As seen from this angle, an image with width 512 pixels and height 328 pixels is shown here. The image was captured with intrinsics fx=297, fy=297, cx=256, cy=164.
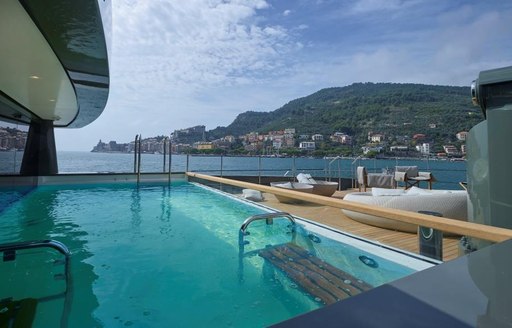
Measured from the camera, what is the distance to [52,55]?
3930mm

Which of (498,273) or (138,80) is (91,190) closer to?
(138,80)

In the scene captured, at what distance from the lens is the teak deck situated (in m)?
2.77

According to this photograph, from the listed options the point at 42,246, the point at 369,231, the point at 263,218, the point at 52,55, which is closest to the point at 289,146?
the point at 369,231

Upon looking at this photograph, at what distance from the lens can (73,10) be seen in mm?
2738

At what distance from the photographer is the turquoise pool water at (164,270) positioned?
5.96ft

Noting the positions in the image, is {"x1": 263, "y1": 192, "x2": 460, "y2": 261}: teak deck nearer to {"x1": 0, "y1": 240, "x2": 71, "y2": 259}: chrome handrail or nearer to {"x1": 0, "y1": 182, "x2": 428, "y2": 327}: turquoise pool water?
{"x1": 0, "y1": 182, "x2": 428, "y2": 327}: turquoise pool water

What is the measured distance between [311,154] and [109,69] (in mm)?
8847

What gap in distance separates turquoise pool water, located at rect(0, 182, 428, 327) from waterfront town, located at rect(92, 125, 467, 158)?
4.45 metres

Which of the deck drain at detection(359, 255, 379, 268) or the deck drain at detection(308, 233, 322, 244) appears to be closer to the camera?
the deck drain at detection(359, 255, 379, 268)

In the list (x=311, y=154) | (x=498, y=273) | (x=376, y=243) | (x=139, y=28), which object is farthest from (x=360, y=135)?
(x=498, y=273)

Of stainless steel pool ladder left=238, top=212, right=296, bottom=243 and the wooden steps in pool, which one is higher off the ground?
stainless steel pool ladder left=238, top=212, right=296, bottom=243

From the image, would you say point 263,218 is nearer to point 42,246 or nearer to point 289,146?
point 42,246

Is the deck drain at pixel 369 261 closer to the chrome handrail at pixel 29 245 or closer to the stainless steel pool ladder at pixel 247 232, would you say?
the stainless steel pool ladder at pixel 247 232

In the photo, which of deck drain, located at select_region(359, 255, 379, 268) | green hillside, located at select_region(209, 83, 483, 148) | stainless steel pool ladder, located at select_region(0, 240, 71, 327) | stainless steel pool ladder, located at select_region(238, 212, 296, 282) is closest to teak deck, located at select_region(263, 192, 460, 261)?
deck drain, located at select_region(359, 255, 379, 268)
